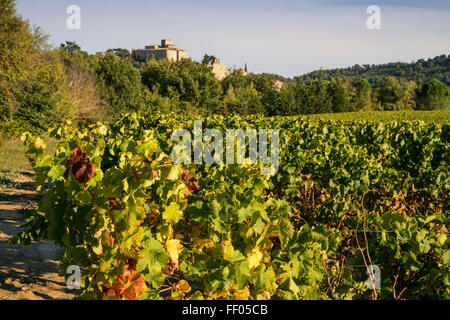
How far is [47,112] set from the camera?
62.1 feet

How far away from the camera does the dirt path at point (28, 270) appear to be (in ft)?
13.7

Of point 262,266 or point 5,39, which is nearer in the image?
point 262,266

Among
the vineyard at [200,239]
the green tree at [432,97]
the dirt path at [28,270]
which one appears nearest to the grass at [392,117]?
the dirt path at [28,270]

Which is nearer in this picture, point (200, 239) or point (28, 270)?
point (200, 239)

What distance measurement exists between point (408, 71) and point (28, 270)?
12455 centimetres

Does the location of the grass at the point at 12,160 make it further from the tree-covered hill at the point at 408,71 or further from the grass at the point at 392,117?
the tree-covered hill at the point at 408,71

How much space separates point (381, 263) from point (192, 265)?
3.74 ft

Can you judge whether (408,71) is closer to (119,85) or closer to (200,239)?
(119,85)

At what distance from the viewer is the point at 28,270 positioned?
475 cm

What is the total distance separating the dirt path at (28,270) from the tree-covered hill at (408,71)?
346 ft

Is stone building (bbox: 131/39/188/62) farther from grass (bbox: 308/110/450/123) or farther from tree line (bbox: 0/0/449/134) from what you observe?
grass (bbox: 308/110/450/123)

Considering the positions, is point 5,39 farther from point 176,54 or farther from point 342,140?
point 176,54

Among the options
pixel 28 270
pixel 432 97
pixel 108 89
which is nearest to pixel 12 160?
pixel 28 270
